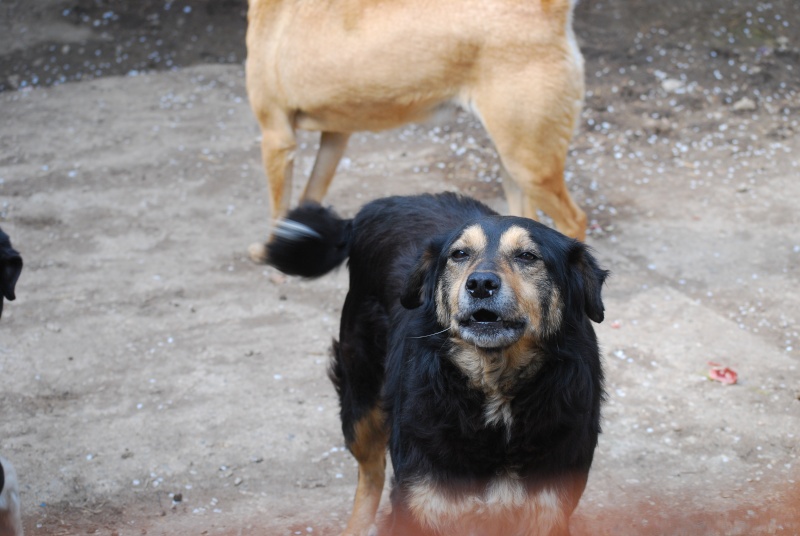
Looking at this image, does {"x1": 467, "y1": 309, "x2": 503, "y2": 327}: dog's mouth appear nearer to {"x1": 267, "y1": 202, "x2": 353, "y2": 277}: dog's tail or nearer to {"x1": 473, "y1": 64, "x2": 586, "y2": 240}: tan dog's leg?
{"x1": 267, "y1": 202, "x2": 353, "y2": 277}: dog's tail

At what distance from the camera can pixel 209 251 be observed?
6379 mm

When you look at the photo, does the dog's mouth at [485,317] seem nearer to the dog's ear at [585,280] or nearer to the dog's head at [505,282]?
the dog's head at [505,282]

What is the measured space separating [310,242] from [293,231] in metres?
0.08

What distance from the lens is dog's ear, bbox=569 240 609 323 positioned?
3.03 metres

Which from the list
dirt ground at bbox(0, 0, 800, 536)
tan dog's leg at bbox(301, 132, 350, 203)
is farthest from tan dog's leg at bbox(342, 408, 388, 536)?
tan dog's leg at bbox(301, 132, 350, 203)

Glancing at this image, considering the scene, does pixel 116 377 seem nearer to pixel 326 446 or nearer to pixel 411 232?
pixel 326 446

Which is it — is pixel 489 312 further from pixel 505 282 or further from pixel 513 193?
pixel 513 193

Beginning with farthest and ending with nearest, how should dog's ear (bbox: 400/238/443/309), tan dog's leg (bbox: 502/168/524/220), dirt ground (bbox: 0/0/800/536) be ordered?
tan dog's leg (bbox: 502/168/524/220), dirt ground (bbox: 0/0/800/536), dog's ear (bbox: 400/238/443/309)

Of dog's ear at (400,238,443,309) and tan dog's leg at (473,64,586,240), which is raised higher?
dog's ear at (400,238,443,309)

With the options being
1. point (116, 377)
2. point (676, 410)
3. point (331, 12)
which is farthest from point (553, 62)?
point (116, 377)

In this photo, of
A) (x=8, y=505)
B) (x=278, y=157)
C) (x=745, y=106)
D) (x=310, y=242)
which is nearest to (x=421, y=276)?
(x=310, y=242)

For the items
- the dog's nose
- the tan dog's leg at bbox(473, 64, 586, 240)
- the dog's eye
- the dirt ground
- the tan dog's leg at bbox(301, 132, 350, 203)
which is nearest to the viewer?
the dog's nose

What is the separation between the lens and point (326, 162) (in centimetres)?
640

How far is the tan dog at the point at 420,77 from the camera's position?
213 inches
